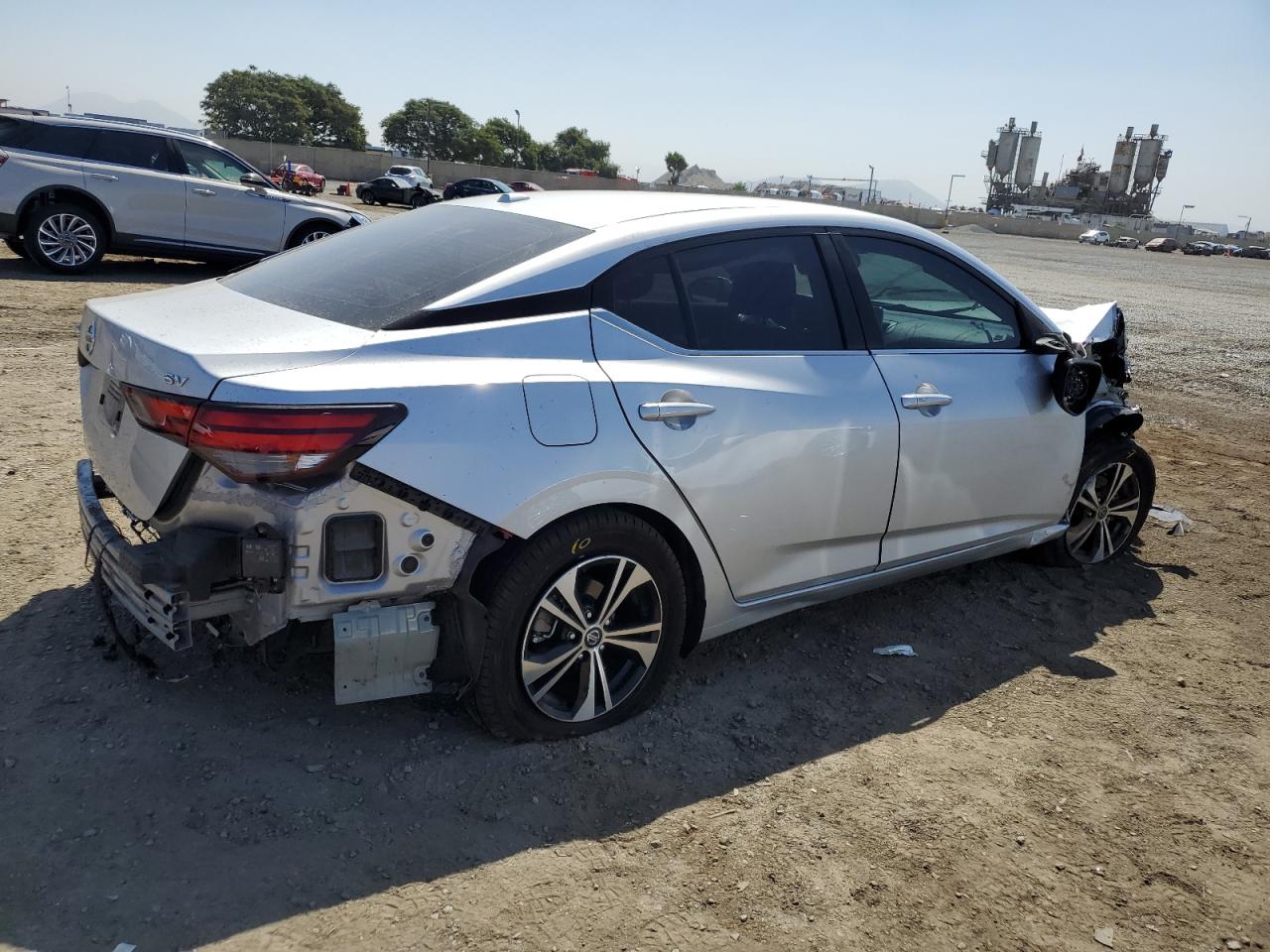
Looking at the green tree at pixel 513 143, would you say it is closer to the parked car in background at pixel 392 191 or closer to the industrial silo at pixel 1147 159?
the parked car in background at pixel 392 191

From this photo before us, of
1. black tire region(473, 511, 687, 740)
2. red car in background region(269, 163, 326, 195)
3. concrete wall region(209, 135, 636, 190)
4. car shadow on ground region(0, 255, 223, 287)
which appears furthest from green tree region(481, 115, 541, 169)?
black tire region(473, 511, 687, 740)

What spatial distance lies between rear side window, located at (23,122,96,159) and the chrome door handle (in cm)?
1067

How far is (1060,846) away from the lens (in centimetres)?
300

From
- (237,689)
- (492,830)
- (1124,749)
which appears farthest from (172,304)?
(1124,749)

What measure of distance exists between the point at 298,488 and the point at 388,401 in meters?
0.33

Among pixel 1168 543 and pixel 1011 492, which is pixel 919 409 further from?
pixel 1168 543

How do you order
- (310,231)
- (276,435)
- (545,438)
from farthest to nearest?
(310,231) → (545,438) → (276,435)

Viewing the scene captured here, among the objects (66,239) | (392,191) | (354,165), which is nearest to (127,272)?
(66,239)

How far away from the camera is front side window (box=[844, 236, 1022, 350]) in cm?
393

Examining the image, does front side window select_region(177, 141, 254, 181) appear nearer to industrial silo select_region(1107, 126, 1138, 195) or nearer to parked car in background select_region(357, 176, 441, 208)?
A: parked car in background select_region(357, 176, 441, 208)

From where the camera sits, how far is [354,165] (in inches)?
2574

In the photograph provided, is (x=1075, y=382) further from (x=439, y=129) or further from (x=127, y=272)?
(x=439, y=129)

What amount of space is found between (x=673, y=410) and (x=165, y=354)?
148 centimetres

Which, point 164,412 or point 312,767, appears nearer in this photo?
point 164,412
